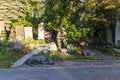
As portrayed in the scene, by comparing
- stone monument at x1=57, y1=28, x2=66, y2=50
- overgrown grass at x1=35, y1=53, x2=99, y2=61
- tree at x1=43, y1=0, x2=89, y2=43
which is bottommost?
overgrown grass at x1=35, y1=53, x2=99, y2=61

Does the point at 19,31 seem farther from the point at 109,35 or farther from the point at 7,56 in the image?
the point at 7,56

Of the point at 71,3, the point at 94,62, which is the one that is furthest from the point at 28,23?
the point at 94,62

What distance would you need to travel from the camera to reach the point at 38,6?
32344 millimetres

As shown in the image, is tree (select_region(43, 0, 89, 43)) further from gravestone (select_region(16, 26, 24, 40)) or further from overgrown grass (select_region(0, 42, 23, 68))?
gravestone (select_region(16, 26, 24, 40))

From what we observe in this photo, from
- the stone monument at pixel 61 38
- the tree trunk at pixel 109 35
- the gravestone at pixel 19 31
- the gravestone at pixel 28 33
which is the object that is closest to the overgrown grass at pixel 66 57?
the stone monument at pixel 61 38

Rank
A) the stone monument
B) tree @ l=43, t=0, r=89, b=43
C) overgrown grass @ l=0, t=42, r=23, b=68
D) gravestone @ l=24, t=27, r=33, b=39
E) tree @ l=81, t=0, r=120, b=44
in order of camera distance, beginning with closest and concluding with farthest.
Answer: overgrown grass @ l=0, t=42, r=23, b=68, tree @ l=81, t=0, r=120, b=44, tree @ l=43, t=0, r=89, b=43, the stone monument, gravestone @ l=24, t=27, r=33, b=39

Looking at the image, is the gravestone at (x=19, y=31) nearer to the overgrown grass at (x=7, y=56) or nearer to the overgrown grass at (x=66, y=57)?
the overgrown grass at (x=7, y=56)

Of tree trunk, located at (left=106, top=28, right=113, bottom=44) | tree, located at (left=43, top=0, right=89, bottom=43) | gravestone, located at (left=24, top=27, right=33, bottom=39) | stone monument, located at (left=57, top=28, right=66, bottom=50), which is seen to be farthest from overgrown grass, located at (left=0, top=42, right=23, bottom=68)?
tree trunk, located at (left=106, top=28, right=113, bottom=44)

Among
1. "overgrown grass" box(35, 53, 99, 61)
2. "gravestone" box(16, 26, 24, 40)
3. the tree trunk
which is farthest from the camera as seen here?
"gravestone" box(16, 26, 24, 40)

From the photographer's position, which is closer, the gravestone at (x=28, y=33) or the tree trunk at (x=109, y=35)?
the tree trunk at (x=109, y=35)

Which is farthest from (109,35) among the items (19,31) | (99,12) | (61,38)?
(19,31)

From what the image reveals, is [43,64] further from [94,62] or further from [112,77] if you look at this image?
[112,77]

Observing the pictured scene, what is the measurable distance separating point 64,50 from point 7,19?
936 centimetres

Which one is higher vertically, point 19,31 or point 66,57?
point 19,31
